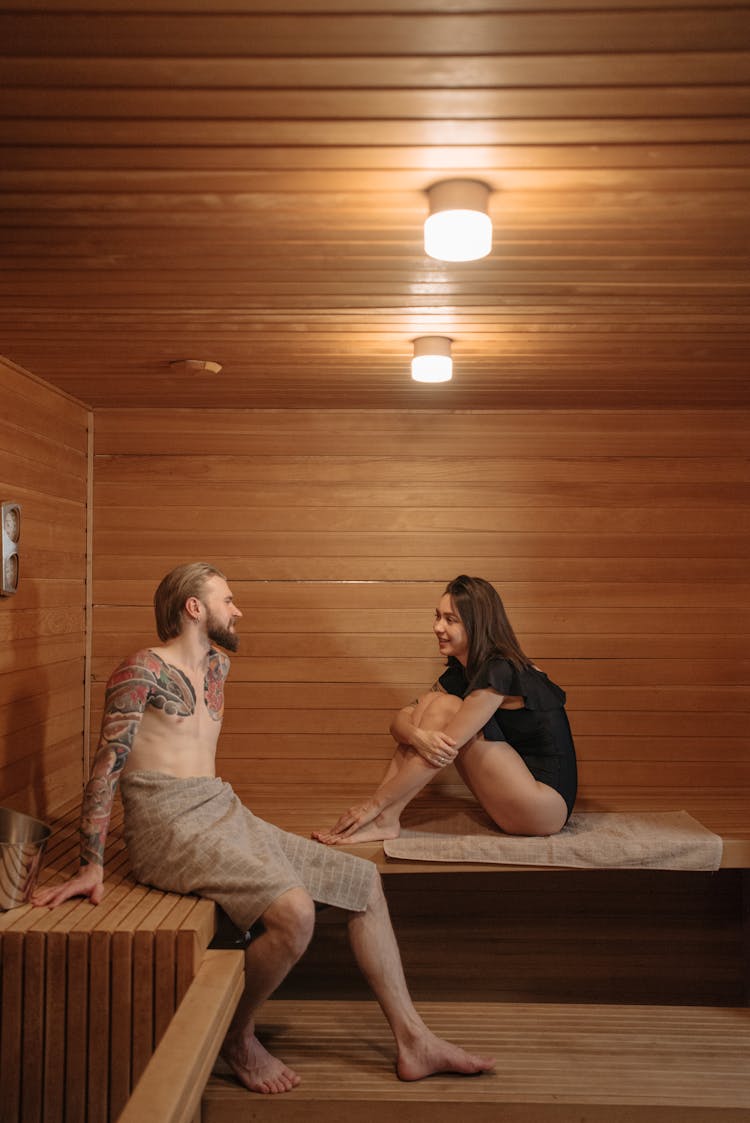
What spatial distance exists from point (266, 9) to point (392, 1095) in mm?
2848

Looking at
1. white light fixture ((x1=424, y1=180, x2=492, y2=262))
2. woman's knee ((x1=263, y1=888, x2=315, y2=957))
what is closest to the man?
woman's knee ((x1=263, y1=888, x2=315, y2=957))

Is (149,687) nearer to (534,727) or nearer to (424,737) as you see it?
(424,737)

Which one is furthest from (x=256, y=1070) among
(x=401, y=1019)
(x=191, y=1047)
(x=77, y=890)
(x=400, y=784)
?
(x=191, y=1047)

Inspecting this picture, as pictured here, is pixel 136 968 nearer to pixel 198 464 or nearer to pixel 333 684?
pixel 333 684

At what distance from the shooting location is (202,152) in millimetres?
1830

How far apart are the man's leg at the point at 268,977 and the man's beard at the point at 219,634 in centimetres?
84

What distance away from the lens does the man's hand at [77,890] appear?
282 cm

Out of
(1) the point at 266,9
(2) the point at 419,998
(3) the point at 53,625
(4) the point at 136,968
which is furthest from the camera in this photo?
(2) the point at 419,998

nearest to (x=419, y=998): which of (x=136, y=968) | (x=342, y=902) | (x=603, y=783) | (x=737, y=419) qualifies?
(x=603, y=783)

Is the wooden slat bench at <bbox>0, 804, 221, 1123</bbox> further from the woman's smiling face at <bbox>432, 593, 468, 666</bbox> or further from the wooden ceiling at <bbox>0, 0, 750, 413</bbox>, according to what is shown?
the wooden ceiling at <bbox>0, 0, 750, 413</bbox>

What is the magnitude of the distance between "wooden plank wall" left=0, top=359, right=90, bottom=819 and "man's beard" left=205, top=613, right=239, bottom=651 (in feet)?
2.61

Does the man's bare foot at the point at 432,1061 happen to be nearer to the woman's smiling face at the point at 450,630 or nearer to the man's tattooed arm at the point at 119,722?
the man's tattooed arm at the point at 119,722

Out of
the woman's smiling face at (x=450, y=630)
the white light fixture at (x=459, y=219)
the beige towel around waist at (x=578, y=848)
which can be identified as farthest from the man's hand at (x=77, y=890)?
the white light fixture at (x=459, y=219)

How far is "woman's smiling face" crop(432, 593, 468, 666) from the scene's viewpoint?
3.83m
